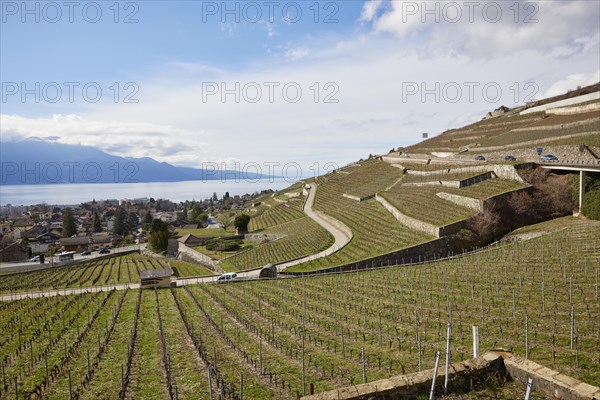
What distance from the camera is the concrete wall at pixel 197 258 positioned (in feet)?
157

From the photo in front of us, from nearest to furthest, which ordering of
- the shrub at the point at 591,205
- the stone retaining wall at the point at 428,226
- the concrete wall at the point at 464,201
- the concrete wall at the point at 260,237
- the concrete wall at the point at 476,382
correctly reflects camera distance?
the concrete wall at the point at 476,382 → the stone retaining wall at the point at 428,226 → the shrub at the point at 591,205 → the concrete wall at the point at 464,201 → the concrete wall at the point at 260,237

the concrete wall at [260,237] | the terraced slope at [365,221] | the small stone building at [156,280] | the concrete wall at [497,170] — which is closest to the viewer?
the small stone building at [156,280]

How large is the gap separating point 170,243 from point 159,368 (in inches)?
2577

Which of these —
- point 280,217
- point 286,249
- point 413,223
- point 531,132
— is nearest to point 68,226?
point 280,217

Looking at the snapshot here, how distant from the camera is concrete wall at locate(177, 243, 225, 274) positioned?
47.9 metres

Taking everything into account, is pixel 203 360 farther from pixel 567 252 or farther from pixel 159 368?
pixel 567 252

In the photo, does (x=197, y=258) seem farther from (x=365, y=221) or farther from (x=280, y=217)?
(x=365, y=221)

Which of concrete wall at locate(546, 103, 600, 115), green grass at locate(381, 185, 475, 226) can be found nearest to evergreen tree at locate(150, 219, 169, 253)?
green grass at locate(381, 185, 475, 226)

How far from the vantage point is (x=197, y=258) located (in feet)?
187

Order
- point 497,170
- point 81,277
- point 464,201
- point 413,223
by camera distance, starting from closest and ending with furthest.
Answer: point 413,223
point 464,201
point 81,277
point 497,170

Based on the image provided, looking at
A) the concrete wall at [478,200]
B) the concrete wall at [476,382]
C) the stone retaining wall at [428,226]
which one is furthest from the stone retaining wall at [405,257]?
the concrete wall at [476,382]

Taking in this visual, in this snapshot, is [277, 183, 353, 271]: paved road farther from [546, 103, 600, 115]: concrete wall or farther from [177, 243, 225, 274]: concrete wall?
[546, 103, 600, 115]: concrete wall

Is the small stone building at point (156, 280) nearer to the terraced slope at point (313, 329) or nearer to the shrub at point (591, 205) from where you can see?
the terraced slope at point (313, 329)

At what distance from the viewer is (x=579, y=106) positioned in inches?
2945
